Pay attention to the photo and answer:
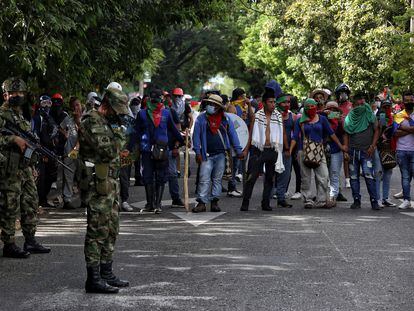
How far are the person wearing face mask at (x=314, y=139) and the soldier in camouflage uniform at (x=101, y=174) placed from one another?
610 centimetres

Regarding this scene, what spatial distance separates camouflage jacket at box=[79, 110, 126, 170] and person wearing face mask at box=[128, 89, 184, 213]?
501 centimetres

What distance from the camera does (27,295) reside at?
21.3ft

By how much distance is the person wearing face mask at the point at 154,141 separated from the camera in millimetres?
11734

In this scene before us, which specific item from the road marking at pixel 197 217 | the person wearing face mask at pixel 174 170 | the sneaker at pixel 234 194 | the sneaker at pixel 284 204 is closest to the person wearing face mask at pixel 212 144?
the road marking at pixel 197 217

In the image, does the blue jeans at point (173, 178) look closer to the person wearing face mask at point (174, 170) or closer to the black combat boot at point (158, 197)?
the person wearing face mask at point (174, 170)

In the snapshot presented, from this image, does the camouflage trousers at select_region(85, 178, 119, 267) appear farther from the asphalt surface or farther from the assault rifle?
the assault rifle

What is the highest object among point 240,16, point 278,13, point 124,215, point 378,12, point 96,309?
point 240,16

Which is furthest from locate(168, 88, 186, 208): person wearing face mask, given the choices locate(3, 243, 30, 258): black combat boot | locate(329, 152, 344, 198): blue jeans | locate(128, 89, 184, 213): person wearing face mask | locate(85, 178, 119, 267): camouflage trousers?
locate(85, 178, 119, 267): camouflage trousers

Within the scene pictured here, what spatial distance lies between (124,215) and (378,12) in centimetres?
1846

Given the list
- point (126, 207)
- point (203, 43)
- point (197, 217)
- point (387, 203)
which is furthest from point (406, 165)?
point (203, 43)

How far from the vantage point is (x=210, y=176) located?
11938mm

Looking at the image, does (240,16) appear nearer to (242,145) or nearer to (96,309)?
(242,145)

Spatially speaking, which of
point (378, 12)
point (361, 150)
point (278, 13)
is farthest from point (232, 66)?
point (361, 150)

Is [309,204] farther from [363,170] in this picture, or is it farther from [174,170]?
[174,170]
